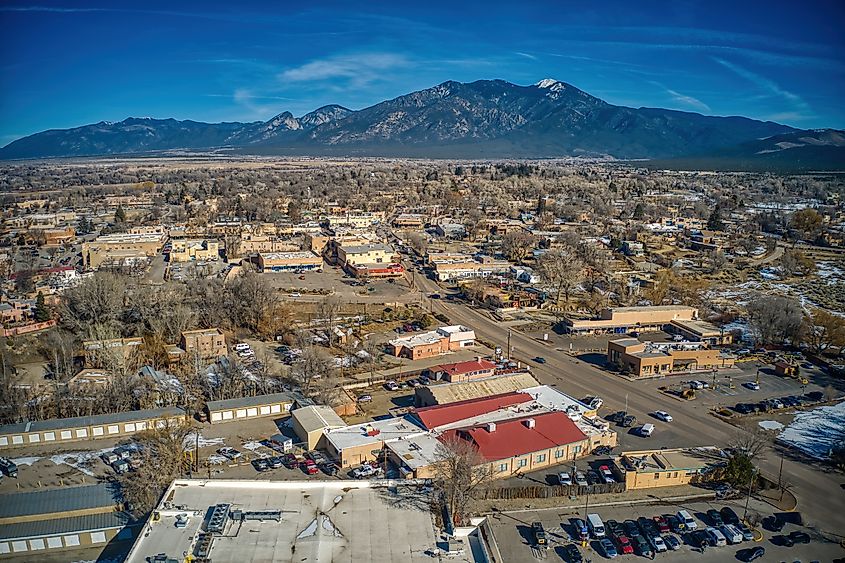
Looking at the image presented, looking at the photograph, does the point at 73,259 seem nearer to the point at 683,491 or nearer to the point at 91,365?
the point at 91,365

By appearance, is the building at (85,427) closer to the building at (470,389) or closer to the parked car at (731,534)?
the building at (470,389)

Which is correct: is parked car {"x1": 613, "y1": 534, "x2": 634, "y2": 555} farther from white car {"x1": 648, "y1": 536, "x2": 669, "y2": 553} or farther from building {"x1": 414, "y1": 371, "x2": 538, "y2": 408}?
building {"x1": 414, "y1": 371, "x2": 538, "y2": 408}

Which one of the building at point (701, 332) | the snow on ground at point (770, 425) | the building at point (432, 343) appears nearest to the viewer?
the snow on ground at point (770, 425)

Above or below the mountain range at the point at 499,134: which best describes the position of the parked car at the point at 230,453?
below

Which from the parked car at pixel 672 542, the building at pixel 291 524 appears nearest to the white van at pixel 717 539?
the parked car at pixel 672 542

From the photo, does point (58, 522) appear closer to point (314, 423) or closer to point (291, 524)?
point (291, 524)

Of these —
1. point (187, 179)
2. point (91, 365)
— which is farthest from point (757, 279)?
point (187, 179)
